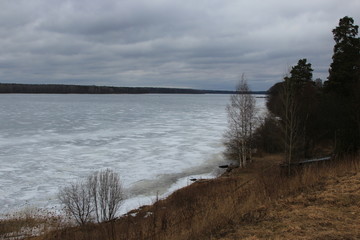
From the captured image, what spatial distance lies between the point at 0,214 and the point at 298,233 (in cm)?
1307

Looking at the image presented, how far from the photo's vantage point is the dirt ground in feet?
17.7

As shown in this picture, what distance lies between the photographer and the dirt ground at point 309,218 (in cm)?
539

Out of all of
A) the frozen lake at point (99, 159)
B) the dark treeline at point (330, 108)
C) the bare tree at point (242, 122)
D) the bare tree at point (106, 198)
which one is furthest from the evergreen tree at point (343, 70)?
the bare tree at point (106, 198)

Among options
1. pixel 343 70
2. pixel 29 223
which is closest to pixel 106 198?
pixel 29 223

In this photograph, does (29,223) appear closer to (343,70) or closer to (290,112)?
(290,112)

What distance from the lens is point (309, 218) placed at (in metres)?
6.09

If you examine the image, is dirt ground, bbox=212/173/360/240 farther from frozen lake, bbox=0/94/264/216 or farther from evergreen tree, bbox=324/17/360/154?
evergreen tree, bbox=324/17/360/154

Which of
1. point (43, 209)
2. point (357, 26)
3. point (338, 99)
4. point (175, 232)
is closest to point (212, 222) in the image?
point (175, 232)

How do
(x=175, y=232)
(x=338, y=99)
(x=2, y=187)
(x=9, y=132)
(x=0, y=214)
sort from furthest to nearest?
(x=9, y=132) → (x=338, y=99) → (x=2, y=187) → (x=0, y=214) → (x=175, y=232)

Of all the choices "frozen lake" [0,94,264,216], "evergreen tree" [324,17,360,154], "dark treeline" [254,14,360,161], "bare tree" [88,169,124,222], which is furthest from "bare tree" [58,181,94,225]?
"evergreen tree" [324,17,360,154]

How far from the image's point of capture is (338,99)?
90.2ft

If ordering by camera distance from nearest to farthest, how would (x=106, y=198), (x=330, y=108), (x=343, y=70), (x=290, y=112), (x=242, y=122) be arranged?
(x=106, y=198) < (x=290, y=112) < (x=330, y=108) < (x=242, y=122) < (x=343, y=70)

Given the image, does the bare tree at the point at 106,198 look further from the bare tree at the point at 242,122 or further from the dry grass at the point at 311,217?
the bare tree at the point at 242,122

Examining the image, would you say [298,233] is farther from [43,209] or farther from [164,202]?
A: [43,209]
